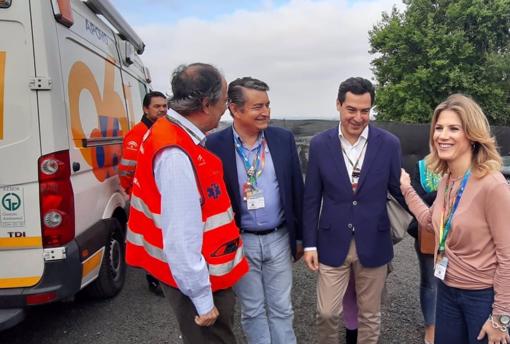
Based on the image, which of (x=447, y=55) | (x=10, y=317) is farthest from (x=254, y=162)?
(x=447, y=55)

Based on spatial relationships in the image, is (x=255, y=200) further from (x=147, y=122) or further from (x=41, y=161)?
(x=147, y=122)

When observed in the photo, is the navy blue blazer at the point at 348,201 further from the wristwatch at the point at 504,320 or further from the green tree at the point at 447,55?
the green tree at the point at 447,55

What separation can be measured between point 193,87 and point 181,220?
23.5 inches

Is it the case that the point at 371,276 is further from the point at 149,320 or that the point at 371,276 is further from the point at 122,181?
the point at 122,181

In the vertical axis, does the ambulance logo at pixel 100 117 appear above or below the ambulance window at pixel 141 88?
below

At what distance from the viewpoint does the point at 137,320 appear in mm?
3332

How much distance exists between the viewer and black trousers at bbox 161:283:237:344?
175 centimetres

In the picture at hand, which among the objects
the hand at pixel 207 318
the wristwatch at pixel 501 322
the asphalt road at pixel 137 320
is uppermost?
the hand at pixel 207 318

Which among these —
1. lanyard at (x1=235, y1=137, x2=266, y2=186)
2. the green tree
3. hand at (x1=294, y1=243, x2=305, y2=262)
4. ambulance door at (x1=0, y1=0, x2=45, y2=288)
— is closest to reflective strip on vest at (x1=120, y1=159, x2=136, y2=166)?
ambulance door at (x1=0, y1=0, x2=45, y2=288)

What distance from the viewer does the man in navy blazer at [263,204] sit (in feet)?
7.59

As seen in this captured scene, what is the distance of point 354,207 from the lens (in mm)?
2301

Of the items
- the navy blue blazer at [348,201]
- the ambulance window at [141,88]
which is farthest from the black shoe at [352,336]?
the ambulance window at [141,88]

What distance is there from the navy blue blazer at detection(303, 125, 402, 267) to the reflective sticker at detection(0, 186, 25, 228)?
177cm

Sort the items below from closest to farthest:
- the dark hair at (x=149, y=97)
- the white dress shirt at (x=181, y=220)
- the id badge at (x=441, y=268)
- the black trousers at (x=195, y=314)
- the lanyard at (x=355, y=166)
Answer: the white dress shirt at (x=181, y=220)
the black trousers at (x=195, y=314)
the id badge at (x=441, y=268)
the lanyard at (x=355, y=166)
the dark hair at (x=149, y=97)
